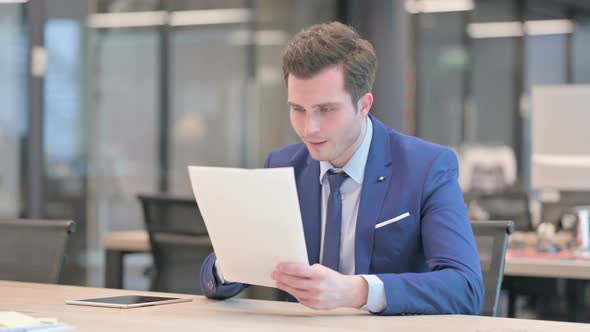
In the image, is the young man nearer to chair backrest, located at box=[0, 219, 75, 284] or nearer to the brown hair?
the brown hair

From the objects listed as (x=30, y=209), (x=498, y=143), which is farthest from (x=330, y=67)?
(x=498, y=143)

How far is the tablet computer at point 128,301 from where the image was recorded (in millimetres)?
2275

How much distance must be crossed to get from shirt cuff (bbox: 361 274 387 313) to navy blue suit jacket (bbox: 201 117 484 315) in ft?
0.23

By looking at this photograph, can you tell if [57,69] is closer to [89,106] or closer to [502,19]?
[89,106]

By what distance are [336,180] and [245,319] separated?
56cm

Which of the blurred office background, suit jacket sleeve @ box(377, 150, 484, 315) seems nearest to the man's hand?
suit jacket sleeve @ box(377, 150, 484, 315)

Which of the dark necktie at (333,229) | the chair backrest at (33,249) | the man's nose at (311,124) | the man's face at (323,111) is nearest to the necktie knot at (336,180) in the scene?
the dark necktie at (333,229)

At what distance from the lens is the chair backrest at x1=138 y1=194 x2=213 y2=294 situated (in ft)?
14.0

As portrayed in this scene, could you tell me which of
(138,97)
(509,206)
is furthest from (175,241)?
(138,97)

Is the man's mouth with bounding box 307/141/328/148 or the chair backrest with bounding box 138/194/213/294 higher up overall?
the man's mouth with bounding box 307/141/328/148

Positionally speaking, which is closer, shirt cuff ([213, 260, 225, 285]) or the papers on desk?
the papers on desk

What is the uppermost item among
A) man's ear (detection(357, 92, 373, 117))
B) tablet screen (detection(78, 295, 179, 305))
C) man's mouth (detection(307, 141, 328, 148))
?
man's ear (detection(357, 92, 373, 117))

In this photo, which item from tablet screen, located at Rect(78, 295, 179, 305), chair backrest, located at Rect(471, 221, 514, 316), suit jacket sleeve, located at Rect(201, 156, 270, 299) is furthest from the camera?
chair backrest, located at Rect(471, 221, 514, 316)

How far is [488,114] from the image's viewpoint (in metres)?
13.1
